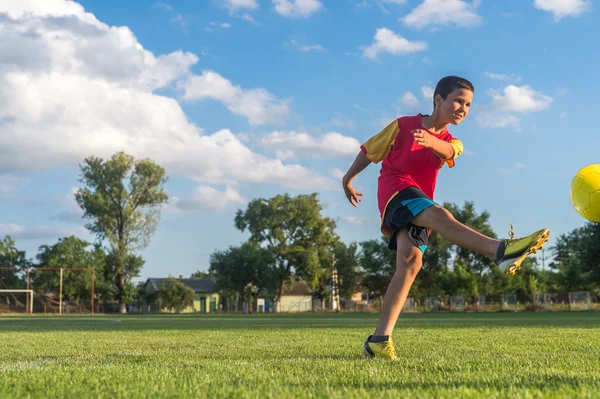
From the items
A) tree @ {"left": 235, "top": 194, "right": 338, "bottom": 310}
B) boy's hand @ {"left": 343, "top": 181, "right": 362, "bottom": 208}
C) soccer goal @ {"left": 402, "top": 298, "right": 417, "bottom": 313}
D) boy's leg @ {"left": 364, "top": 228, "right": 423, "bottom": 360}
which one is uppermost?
tree @ {"left": 235, "top": 194, "right": 338, "bottom": 310}

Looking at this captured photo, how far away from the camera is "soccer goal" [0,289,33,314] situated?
52.0 metres

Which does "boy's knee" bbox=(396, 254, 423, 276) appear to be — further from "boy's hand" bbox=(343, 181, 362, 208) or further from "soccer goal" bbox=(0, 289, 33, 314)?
"soccer goal" bbox=(0, 289, 33, 314)

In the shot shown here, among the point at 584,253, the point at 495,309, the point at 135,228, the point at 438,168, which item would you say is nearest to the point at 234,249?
the point at 135,228

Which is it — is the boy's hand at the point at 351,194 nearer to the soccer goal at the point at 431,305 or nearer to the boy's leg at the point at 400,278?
the boy's leg at the point at 400,278

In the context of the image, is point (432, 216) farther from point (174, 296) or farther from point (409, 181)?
point (174, 296)

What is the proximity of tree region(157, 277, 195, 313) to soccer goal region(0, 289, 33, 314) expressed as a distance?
13863 mm

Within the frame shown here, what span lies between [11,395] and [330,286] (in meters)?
70.4

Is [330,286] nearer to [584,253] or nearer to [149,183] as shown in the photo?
[149,183]

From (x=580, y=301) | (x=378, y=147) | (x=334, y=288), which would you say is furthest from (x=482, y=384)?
(x=334, y=288)

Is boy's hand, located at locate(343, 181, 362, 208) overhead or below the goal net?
overhead

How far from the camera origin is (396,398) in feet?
8.31

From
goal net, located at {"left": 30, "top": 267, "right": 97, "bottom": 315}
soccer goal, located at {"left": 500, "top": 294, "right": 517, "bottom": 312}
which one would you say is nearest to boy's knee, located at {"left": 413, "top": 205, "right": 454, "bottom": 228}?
soccer goal, located at {"left": 500, "top": 294, "right": 517, "bottom": 312}

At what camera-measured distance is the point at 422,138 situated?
4.25 metres

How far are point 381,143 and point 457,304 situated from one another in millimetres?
48956
